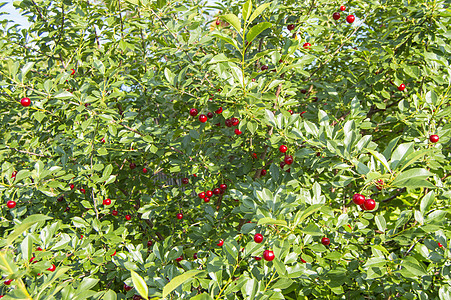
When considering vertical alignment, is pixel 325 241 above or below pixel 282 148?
below

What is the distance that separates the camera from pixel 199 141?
2.22 meters

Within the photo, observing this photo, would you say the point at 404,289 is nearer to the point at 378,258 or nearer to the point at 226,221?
the point at 378,258

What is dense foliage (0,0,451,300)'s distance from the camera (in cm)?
139

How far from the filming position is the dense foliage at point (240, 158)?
1395mm

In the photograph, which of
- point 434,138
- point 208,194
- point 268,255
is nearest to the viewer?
point 268,255

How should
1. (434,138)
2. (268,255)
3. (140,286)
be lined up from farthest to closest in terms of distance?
1. (434,138)
2. (268,255)
3. (140,286)

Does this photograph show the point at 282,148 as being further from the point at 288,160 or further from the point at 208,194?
the point at 208,194

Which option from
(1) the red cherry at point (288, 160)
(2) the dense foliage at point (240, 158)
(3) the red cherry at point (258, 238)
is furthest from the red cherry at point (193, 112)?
Result: (3) the red cherry at point (258, 238)

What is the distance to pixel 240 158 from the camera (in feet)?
8.18

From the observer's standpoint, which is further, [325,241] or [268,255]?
[325,241]

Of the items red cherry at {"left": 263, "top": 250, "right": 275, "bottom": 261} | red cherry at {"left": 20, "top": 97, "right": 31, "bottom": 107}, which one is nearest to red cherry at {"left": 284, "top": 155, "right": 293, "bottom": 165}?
red cherry at {"left": 263, "top": 250, "right": 275, "bottom": 261}

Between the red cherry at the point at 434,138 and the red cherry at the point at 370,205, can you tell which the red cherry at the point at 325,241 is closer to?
the red cherry at the point at 370,205

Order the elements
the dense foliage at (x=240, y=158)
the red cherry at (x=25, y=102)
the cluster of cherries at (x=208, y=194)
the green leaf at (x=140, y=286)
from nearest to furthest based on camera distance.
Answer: the green leaf at (x=140, y=286), the dense foliage at (x=240, y=158), the red cherry at (x=25, y=102), the cluster of cherries at (x=208, y=194)

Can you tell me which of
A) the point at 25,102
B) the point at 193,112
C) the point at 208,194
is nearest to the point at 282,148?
the point at 193,112
